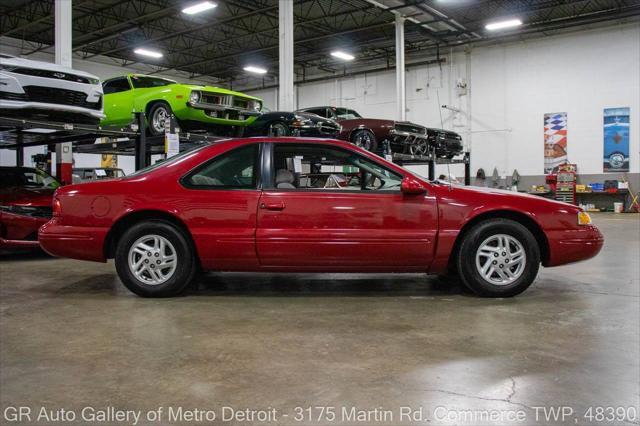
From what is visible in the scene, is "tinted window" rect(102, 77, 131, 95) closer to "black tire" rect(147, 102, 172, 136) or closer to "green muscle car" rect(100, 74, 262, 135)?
"green muscle car" rect(100, 74, 262, 135)

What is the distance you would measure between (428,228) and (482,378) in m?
1.72

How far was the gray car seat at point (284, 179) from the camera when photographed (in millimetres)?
4074

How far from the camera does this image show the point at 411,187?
3926 mm

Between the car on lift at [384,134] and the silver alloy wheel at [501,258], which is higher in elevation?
the car on lift at [384,134]

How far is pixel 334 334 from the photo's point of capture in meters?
3.13

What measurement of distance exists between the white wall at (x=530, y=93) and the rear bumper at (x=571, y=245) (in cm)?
1731

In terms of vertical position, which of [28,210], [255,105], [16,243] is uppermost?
[255,105]

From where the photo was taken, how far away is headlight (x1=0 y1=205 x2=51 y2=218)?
6.06 m

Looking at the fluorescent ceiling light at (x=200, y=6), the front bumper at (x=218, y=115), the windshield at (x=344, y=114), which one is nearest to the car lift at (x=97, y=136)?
the front bumper at (x=218, y=115)

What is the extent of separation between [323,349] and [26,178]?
21.2 feet

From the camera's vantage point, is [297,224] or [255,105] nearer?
[297,224]

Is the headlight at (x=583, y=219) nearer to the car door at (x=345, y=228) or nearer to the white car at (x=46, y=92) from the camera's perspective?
the car door at (x=345, y=228)

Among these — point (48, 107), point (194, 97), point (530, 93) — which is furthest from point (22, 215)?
point (530, 93)

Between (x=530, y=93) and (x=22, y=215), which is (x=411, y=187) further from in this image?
(x=530, y=93)
